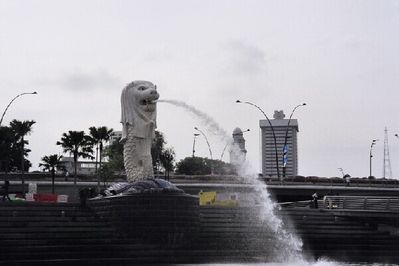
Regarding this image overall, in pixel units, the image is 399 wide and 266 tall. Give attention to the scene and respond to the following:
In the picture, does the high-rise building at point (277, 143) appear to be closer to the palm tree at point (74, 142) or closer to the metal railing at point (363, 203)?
the palm tree at point (74, 142)

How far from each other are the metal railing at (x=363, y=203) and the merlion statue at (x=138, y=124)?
1524 cm

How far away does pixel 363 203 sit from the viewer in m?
50.1

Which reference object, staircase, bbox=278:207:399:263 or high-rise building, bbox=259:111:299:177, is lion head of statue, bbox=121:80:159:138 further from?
high-rise building, bbox=259:111:299:177

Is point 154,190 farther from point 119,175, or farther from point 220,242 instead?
point 119,175

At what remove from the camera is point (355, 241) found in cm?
4316

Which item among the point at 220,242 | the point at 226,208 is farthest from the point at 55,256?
the point at 226,208

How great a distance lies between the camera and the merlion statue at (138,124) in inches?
1690

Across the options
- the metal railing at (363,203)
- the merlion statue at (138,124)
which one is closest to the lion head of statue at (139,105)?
the merlion statue at (138,124)

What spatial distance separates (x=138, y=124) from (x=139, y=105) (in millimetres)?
1116

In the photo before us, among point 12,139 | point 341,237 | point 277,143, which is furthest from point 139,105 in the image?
point 277,143

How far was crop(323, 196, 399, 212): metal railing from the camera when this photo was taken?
158 ft

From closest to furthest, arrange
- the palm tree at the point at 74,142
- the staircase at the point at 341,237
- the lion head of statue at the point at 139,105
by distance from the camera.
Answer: the staircase at the point at 341,237 < the lion head of statue at the point at 139,105 < the palm tree at the point at 74,142

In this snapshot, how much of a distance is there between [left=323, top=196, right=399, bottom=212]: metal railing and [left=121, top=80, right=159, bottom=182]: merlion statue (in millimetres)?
15243

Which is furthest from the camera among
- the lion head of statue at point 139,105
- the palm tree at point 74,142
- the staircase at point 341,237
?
the palm tree at point 74,142
